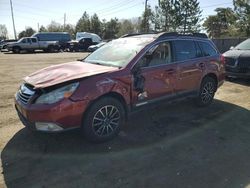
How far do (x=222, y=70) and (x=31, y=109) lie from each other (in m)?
4.84

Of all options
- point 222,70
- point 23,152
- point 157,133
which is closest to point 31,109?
point 23,152

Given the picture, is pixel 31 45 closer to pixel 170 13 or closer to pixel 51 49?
pixel 51 49

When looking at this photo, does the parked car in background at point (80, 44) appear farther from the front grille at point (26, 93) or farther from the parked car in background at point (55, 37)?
the front grille at point (26, 93)

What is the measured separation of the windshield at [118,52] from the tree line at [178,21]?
1981 mm

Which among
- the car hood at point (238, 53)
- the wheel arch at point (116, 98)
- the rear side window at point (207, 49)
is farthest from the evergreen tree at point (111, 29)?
the wheel arch at point (116, 98)

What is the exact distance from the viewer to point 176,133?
493 cm

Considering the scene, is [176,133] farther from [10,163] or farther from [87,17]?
[87,17]

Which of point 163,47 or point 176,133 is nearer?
point 176,133

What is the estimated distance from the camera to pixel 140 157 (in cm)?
401

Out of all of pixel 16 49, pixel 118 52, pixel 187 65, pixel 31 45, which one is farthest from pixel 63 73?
pixel 31 45

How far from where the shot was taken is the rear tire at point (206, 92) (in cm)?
632

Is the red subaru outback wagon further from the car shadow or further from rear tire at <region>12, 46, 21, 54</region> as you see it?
rear tire at <region>12, 46, 21, 54</region>

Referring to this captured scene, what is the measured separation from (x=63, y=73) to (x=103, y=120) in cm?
98

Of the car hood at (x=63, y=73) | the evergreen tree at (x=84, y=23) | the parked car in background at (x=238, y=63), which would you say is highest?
the evergreen tree at (x=84, y=23)
